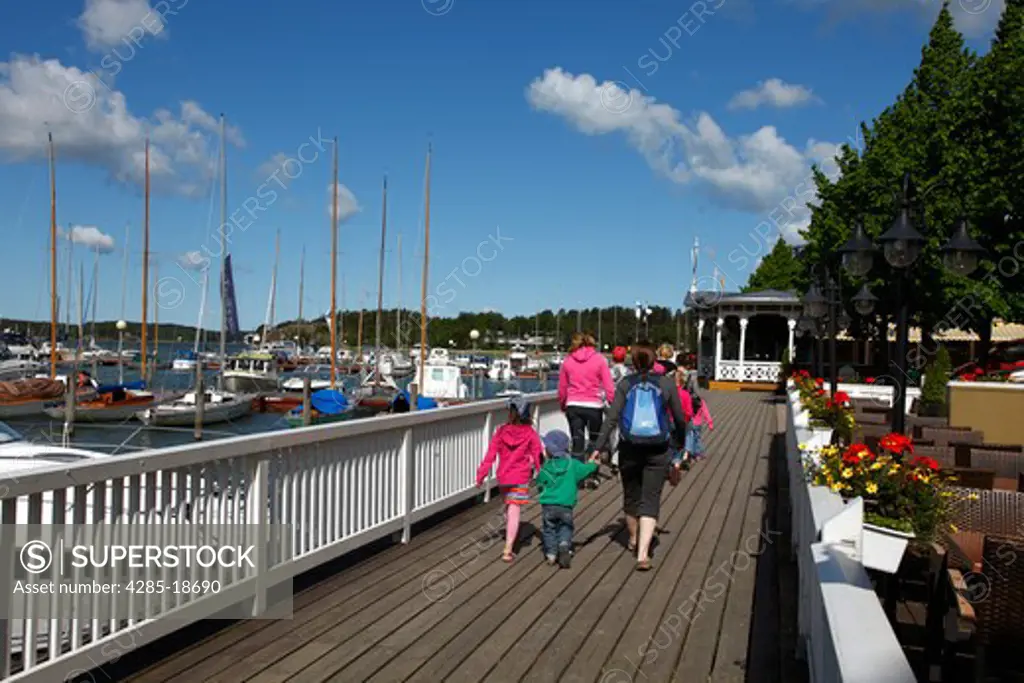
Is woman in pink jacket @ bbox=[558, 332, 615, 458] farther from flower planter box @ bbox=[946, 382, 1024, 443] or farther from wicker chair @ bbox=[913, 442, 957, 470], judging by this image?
flower planter box @ bbox=[946, 382, 1024, 443]

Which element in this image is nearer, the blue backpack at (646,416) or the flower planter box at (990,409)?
the blue backpack at (646,416)

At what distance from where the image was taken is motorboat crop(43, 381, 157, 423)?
38781 millimetres

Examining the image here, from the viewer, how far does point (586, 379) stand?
434 inches

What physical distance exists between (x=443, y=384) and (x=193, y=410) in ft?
38.7

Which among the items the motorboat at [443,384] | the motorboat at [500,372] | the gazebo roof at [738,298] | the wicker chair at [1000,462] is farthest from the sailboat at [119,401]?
the wicker chair at [1000,462]

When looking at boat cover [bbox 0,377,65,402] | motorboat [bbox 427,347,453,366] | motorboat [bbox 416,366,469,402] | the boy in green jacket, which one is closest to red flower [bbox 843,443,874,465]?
the boy in green jacket

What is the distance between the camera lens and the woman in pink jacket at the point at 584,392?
11.0 meters

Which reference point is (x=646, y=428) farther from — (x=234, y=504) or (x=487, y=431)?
(x=487, y=431)

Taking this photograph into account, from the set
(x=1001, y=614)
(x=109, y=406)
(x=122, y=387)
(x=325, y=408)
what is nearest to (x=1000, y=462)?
(x=1001, y=614)

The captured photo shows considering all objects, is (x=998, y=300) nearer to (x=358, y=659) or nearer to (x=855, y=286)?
(x=855, y=286)

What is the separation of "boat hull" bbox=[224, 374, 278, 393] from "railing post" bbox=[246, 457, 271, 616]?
4888 cm

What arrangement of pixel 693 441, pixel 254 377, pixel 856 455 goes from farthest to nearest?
pixel 254 377 → pixel 693 441 → pixel 856 455

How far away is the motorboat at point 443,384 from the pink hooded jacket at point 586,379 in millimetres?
34094

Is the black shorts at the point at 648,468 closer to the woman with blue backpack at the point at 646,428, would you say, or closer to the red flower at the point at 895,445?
the woman with blue backpack at the point at 646,428
